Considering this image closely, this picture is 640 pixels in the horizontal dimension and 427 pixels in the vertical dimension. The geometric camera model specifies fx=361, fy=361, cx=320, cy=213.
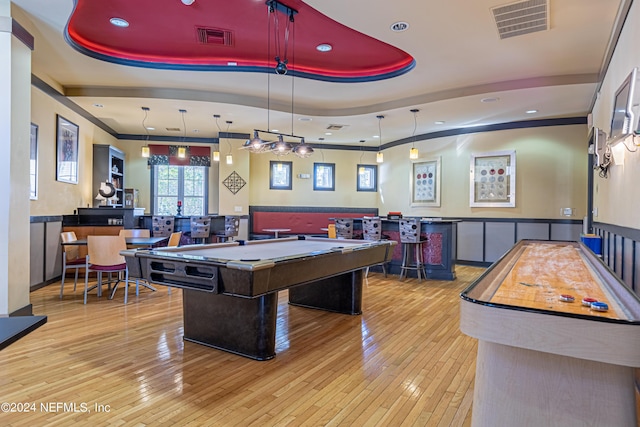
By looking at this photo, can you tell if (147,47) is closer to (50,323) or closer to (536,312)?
(50,323)

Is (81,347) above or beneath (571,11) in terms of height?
beneath

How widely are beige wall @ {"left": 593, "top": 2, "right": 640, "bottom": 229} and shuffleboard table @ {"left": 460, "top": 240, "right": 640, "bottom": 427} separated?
5.52 ft

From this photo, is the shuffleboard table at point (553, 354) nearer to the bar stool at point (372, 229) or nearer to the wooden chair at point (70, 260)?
the bar stool at point (372, 229)

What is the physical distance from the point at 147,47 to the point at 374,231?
462 cm

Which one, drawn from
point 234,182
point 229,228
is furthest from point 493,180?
point 234,182

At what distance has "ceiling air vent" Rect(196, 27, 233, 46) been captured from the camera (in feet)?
14.9

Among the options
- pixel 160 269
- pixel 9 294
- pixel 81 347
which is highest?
pixel 160 269

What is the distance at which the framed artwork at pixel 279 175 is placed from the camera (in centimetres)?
1002


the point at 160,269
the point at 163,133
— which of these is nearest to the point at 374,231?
the point at 160,269

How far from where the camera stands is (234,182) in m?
8.98

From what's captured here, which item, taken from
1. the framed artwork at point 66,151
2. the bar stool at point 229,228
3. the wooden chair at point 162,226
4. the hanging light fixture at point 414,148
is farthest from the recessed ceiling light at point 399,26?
the framed artwork at point 66,151

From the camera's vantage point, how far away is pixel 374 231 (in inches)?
263

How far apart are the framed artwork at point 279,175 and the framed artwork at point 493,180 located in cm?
475

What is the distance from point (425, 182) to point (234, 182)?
4.72 meters
